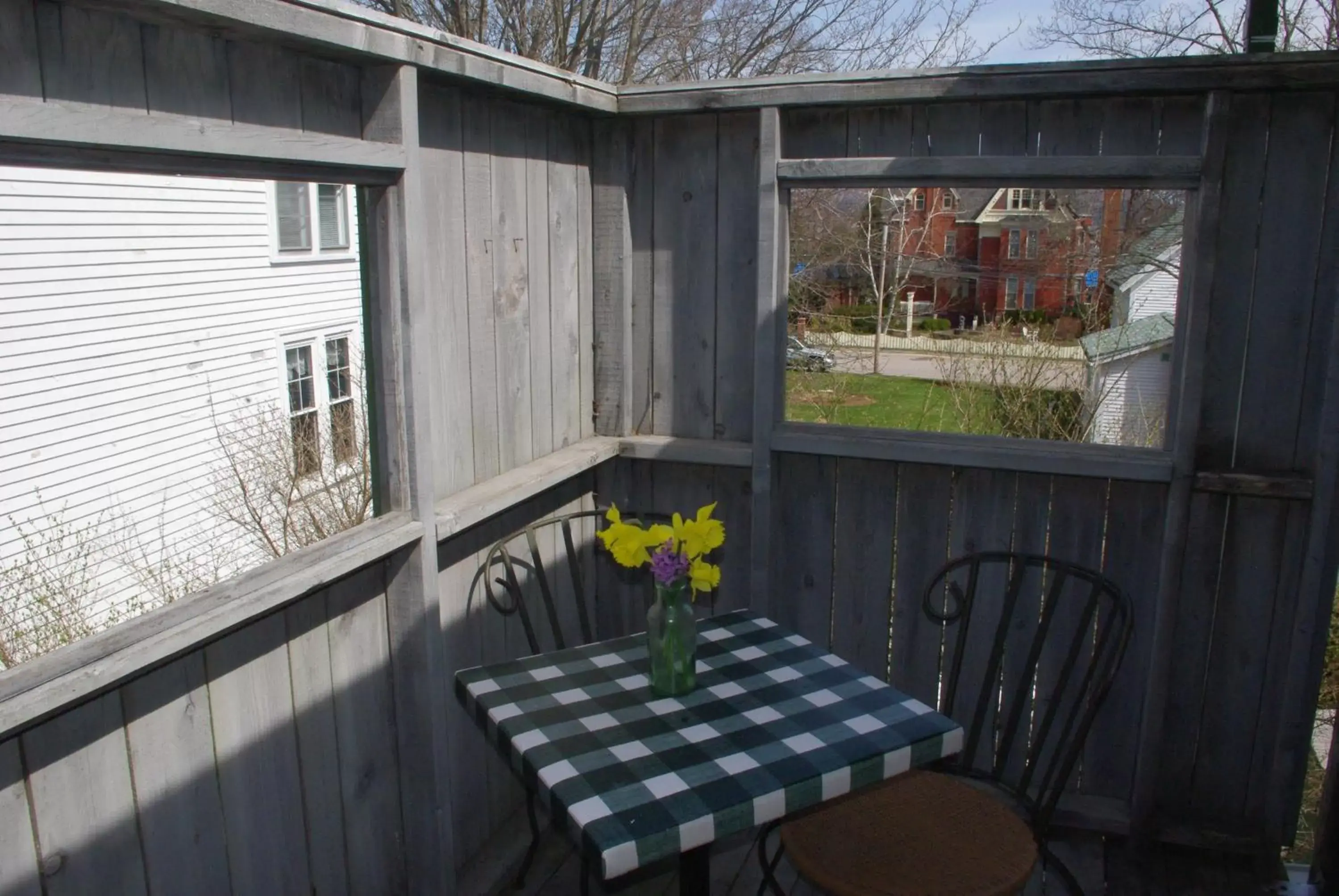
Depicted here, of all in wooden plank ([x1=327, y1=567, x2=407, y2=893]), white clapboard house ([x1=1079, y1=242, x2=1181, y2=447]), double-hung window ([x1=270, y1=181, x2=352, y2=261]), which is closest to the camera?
wooden plank ([x1=327, y1=567, x2=407, y2=893])

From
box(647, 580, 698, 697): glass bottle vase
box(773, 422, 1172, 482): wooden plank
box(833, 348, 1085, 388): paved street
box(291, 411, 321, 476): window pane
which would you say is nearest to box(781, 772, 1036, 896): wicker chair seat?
box(647, 580, 698, 697): glass bottle vase

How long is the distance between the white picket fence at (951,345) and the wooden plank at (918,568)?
272 centimetres

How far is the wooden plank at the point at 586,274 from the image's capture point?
291cm

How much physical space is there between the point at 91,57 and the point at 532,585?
1746 mm

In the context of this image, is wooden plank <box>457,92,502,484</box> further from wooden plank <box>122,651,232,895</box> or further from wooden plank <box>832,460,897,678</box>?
wooden plank <box>832,460,897,678</box>

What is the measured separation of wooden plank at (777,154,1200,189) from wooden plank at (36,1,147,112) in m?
1.65

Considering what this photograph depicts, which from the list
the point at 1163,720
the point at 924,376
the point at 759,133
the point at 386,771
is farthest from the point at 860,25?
the point at 386,771

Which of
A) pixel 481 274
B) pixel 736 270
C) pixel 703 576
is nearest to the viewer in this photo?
pixel 703 576

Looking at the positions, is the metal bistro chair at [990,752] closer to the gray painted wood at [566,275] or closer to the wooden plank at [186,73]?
the gray painted wood at [566,275]

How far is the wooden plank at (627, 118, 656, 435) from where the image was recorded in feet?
9.66

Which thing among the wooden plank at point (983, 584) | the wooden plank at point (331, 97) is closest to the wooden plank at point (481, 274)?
the wooden plank at point (331, 97)

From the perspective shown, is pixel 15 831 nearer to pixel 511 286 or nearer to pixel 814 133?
pixel 511 286

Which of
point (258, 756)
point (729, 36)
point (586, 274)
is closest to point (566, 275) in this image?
point (586, 274)

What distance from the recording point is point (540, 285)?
273 centimetres
